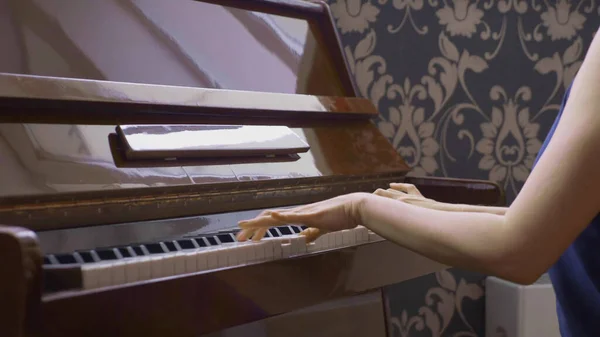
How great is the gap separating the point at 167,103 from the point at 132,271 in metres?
0.43

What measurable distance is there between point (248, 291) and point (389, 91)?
4.52 ft

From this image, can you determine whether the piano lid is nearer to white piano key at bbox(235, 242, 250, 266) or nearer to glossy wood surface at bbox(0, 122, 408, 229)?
glossy wood surface at bbox(0, 122, 408, 229)

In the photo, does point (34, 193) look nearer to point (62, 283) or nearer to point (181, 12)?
point (62, 283)

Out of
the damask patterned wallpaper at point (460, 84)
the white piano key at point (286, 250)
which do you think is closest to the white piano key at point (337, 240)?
the white piano key at point (286, 250)

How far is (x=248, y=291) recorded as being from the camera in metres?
0.78

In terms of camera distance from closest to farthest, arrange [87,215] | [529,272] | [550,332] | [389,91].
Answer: [529,272] < [87,215] < [550,332] < [389,91]

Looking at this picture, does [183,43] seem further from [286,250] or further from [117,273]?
[117,273]

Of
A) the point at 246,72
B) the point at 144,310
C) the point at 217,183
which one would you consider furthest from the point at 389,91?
the point at 144,310

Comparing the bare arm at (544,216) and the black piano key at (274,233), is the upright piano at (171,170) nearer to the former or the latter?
the black piano key at (274,233)

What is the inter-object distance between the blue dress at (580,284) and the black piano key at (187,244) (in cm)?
48

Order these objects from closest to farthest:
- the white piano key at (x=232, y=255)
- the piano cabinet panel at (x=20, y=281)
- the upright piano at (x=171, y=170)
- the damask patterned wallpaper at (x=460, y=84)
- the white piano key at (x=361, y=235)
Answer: the piano cabinet panel at (x=20, y=281) < the upright piano at (x=171, y=170) < the white piano key at (x=232, y=255) < the white piano key at (x=361, y=235) < the damask patterned wallpaper at (x=460, y=84)

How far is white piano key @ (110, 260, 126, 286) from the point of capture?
2.17 feet

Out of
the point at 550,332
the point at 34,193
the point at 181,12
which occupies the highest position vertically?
the point at 181,12

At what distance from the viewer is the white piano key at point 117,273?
66 cm
